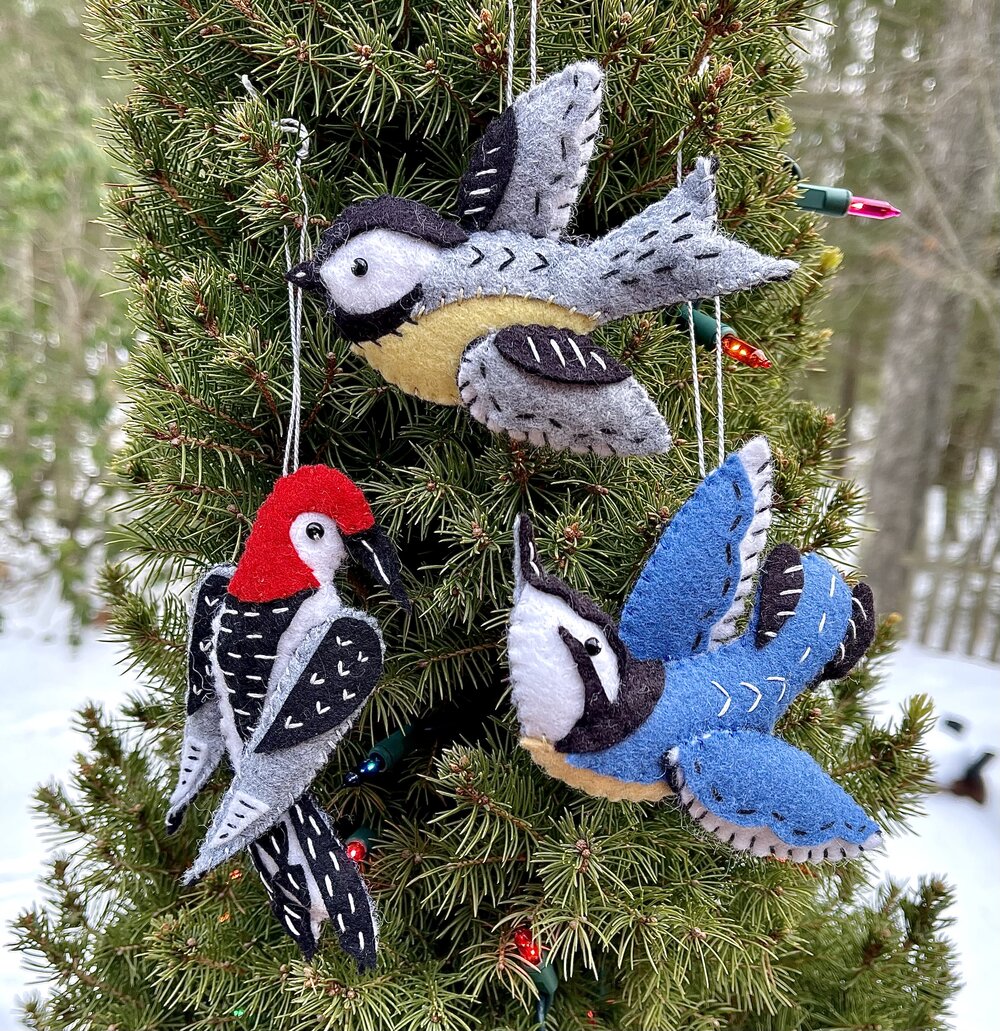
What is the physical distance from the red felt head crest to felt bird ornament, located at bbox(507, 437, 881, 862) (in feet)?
0.39

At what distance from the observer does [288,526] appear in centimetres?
51

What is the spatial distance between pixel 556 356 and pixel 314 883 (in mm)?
375

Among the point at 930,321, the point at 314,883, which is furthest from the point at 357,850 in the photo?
the point at 930,321

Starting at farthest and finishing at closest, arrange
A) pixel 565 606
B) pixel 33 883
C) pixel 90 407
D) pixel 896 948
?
pixel 90 407, pixel 33 883, pixel 896 948, pixel 565 606

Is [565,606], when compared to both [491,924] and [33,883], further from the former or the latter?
[33,883]

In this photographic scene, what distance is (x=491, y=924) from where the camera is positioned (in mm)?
615

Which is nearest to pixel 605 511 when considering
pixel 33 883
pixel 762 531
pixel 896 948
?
pixel 762 531

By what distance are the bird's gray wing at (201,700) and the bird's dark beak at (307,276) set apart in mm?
204

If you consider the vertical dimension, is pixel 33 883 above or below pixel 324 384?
below

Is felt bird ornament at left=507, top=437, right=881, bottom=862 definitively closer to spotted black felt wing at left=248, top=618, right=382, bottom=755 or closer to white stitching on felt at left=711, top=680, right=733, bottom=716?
white stitching on felt at left=711, top=680, right=733, bottom=716

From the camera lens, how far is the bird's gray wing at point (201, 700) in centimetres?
55

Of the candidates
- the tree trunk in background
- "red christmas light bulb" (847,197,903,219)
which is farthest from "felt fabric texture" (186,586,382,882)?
the tree trunk in background

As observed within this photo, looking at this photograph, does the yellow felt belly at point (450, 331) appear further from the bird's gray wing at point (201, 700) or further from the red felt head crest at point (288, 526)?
the bird's gray wing at point (201, 700)

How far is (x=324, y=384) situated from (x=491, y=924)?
432 mm
